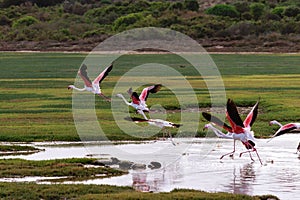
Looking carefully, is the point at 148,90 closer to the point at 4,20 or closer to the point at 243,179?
the point at 243,179

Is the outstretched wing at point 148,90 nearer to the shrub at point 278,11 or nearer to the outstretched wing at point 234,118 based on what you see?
the outstretched wing at point 234,118

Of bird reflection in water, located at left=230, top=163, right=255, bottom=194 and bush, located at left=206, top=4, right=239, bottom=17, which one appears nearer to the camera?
bird reflection in water, located at left=230, top=163, right=255, bottom=194

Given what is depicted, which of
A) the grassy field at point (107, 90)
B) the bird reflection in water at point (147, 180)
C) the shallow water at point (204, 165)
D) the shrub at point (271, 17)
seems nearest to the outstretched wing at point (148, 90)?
the shallow water at point (204, 165)

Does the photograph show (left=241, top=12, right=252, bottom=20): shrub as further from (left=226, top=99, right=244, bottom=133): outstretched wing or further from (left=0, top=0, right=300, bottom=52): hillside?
(left=226, top=99, right=244, bottom=133): outstretched wing

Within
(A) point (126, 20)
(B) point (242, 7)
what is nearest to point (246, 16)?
(B) point (242, 7)

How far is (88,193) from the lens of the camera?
16453 mm

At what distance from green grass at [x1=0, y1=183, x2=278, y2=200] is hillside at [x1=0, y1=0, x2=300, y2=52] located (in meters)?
59.9

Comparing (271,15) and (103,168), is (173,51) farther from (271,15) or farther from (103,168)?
(103,168)

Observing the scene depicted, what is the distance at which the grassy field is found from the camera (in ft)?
88.6

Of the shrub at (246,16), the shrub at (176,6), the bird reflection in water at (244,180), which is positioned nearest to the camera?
the bird reflection in water at (244,180)

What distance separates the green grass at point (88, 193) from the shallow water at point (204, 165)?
749 mm

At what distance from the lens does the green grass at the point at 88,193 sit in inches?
631

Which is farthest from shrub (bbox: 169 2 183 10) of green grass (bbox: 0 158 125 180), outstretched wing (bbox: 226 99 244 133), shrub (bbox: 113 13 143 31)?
outstretched wing (bbox: 226 99 244 133)

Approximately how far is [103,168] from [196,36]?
209ft
